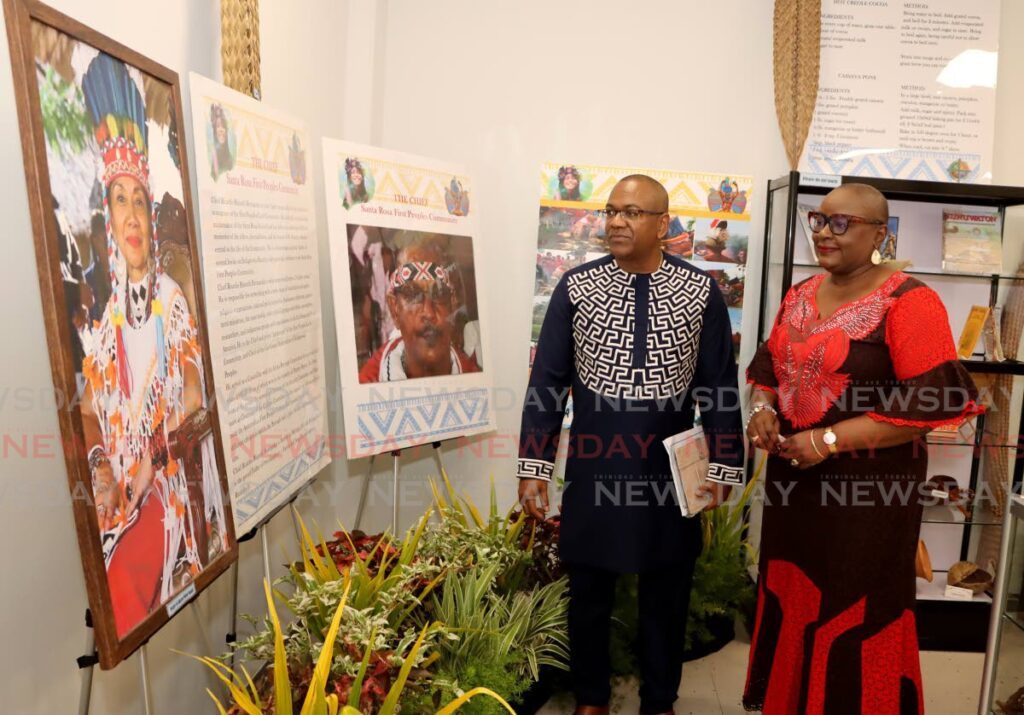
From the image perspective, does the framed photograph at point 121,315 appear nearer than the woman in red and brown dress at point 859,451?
Yes

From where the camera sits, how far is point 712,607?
10.1 feet

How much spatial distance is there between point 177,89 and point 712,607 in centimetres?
251

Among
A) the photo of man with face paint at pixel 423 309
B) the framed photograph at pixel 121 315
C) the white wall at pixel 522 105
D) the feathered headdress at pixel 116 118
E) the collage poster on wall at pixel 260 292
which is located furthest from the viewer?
the white wall at pixel 522 105

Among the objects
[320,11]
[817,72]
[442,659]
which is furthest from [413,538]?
[817,72]

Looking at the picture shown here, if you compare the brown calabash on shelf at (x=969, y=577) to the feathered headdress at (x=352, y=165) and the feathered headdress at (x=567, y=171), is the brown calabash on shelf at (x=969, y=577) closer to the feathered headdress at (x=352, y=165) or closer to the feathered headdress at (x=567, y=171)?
the feathered headdress at (x=567, y=171)

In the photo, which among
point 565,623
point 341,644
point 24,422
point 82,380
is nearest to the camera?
point 82,380

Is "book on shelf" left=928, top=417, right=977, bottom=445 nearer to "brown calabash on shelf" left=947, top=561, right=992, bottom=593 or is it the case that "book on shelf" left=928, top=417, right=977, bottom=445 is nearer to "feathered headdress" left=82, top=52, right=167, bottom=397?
"brown calabash on shelf" left=947, top=561, right=992, bottom=593

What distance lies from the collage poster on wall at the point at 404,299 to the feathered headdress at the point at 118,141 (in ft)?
3.62

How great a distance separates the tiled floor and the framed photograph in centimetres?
167

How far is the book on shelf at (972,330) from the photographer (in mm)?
3293

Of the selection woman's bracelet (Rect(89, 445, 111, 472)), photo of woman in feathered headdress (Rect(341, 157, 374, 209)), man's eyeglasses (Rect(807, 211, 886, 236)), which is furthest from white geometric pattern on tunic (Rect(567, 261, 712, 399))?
woman's bracelet (Rect(89, 445, 111, 472))

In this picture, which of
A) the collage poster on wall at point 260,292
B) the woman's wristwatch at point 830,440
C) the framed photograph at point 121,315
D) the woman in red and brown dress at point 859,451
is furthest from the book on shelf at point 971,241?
the framed photograph at point 121,315

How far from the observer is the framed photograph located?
1.24 m

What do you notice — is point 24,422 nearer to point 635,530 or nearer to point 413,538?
point 413,538
